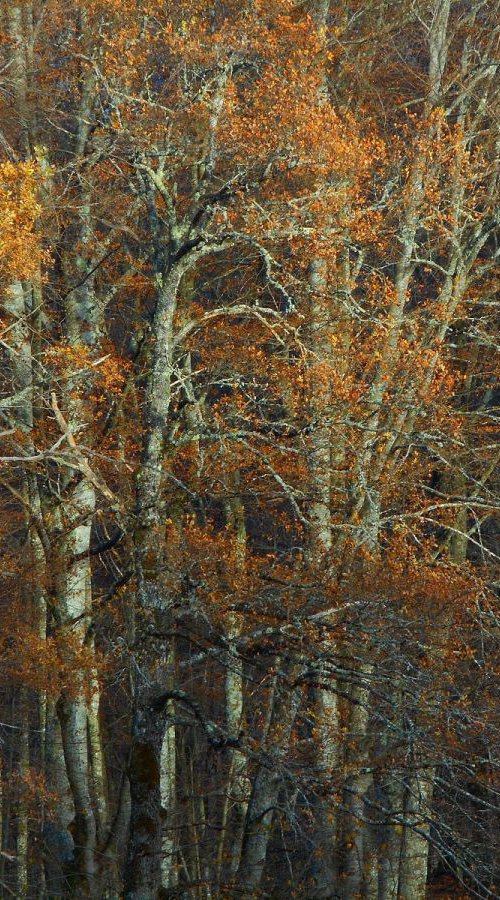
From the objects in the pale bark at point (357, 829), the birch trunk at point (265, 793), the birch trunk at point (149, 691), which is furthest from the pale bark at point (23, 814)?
the birch trunk at point (149, 691)

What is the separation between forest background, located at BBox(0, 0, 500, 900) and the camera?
40.5 ft

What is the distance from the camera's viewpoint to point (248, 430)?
1426cm

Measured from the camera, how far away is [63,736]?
52.7 ft

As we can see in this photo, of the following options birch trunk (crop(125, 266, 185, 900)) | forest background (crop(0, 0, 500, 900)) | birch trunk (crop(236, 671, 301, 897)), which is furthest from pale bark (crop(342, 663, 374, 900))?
birch trunk (crop(125, 266, 185, 900))

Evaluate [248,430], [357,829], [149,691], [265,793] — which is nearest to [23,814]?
[357,829]

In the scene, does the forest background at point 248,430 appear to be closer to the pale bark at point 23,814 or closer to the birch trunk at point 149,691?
the birch trunk at point 149,691

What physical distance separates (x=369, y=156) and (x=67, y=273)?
5.42 meters

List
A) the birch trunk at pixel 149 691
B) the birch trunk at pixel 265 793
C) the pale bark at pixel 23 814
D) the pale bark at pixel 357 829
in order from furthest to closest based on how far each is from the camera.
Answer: the pale bark at pixel 23 814 < the pale bark at pixel 357 829 < the birch trunk at pixel 149 691 < the birch trunk at pixel 265 793

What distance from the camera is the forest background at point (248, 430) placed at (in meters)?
12.3

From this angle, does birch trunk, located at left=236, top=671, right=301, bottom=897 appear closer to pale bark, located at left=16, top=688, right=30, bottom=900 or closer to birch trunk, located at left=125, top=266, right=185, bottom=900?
birch trunk, located at left=125, top=266, right=185, bottom=900

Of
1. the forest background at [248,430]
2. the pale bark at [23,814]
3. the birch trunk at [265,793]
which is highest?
the forest background at [248,430]

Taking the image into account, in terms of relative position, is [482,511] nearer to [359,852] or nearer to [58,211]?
[359,852]

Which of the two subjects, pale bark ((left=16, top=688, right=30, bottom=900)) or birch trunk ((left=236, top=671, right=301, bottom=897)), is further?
pale bark ((left=16, top=688, right=30, bottom=900))

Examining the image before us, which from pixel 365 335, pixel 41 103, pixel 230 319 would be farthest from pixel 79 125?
pixel 365 335
